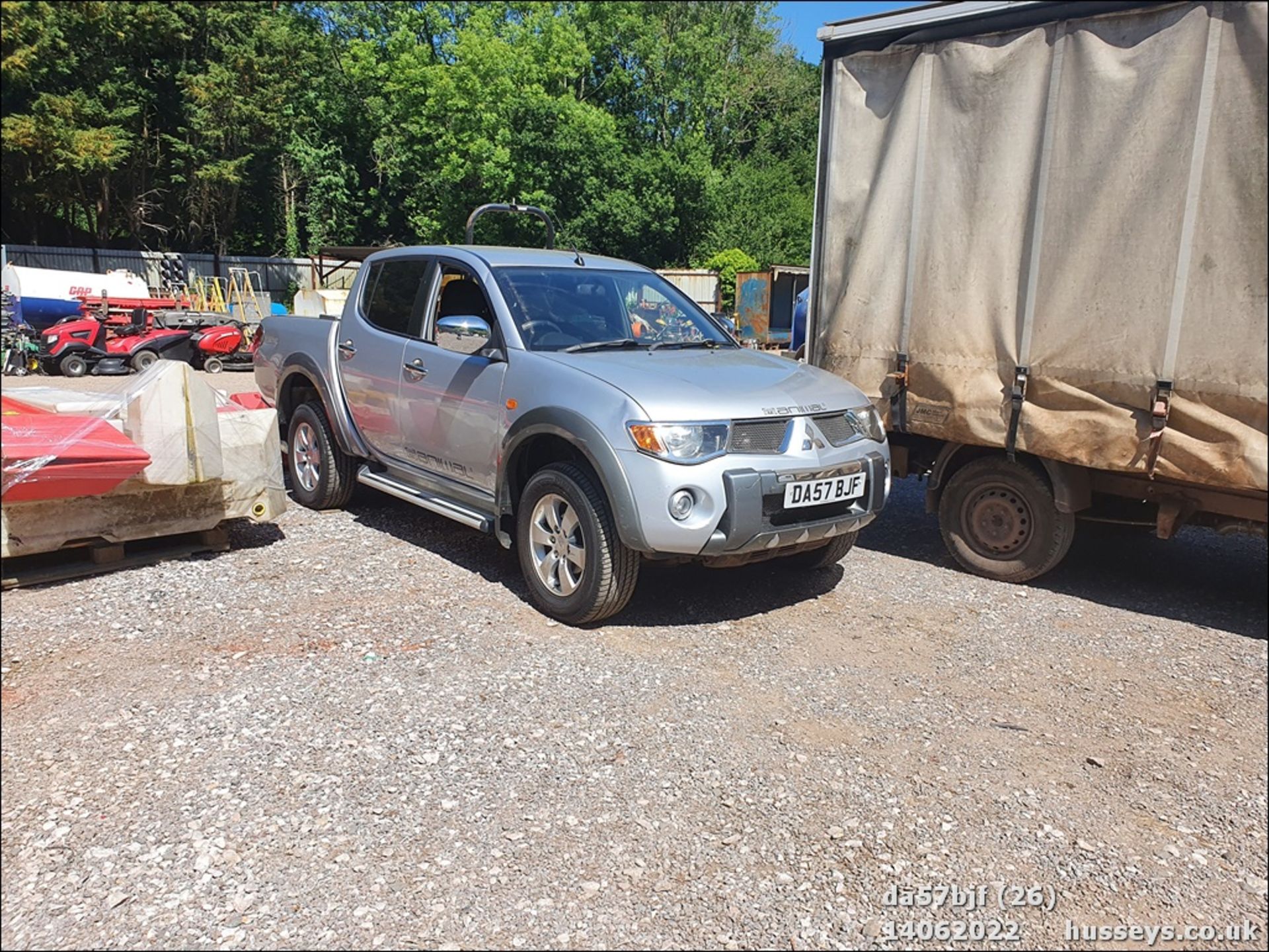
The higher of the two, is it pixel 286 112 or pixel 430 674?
pixel 286 112

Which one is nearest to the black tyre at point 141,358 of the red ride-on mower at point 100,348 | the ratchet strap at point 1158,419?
the red ride-on mower at point 100,348

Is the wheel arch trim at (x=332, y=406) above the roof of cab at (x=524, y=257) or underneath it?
underneath

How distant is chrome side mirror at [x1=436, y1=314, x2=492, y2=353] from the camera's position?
16.8ft

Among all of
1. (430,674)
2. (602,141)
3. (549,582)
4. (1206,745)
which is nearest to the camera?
(1206,745)

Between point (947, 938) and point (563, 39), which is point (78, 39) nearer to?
point (563, 39)

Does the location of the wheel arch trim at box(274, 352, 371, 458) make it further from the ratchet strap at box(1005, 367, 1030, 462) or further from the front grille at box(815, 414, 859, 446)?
the ratchet strap at box(1005, 367, 1030, 462)

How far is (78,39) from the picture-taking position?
84.6ft

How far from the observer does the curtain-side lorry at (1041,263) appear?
3781 millimetres

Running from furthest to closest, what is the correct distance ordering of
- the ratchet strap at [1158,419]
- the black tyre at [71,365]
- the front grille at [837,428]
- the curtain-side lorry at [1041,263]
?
the black tyre at [71,365], the front grille at [837,428], the ratchet strap at [1158,419], the curtain-side lorry at [1041,263]

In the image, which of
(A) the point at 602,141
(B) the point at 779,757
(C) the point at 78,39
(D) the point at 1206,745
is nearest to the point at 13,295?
(C) the point at 78,39

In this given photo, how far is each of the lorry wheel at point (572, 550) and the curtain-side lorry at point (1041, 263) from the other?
2175 mm

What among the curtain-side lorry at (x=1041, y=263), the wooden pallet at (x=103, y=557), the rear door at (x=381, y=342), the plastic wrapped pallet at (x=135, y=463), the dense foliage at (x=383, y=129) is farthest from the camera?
the dense foliage at (x=383, y=129)

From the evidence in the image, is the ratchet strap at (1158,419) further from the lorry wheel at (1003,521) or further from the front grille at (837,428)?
the front grille at (837,428)

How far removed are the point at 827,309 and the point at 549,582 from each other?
8.86 feet
